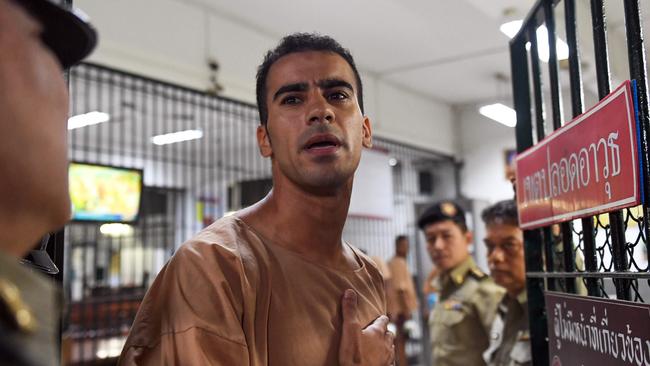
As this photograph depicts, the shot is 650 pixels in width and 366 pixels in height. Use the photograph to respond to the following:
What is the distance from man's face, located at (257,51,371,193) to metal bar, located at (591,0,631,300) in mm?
558

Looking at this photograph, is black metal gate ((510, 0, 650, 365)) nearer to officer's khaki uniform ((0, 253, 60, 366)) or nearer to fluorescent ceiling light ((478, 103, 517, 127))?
officer's khaki uniform ((0, 253, 60, 366))

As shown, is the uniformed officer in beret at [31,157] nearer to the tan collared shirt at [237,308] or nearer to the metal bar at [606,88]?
the tan collared shirt at [237,308]

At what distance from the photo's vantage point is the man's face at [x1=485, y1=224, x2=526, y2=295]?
107 inches

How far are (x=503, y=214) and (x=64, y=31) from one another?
2488 mm

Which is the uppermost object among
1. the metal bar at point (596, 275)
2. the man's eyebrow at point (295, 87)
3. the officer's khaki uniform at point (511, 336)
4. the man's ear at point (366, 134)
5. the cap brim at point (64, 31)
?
the man's eyebrow at point (295, 87)

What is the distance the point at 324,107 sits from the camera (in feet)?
4.61

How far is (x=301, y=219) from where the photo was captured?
1438 mm

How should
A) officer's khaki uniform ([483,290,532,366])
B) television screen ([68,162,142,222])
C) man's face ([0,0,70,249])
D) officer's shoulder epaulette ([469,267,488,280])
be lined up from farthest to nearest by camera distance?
television screen ([68,162,142,222]) < officer's shoulder epaulette ([469,267,488,280]) < officer's khaki uniform ([483,290,532,366]) < man's face ([0,0,70,249])

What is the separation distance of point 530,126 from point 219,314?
1277 mm

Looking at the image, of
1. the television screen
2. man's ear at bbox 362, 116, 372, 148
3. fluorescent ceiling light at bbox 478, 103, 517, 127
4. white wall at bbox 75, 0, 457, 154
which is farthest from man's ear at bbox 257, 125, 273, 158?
fluorescent ceiling light at bbox 478, 103, 517, 127

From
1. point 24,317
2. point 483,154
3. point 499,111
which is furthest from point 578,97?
point 483,154

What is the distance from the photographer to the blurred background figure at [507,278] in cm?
264

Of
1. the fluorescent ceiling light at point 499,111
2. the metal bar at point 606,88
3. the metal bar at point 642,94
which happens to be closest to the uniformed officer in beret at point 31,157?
the metal bar at point 642,94

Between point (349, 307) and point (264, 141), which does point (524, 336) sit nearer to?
point (349, 307)
